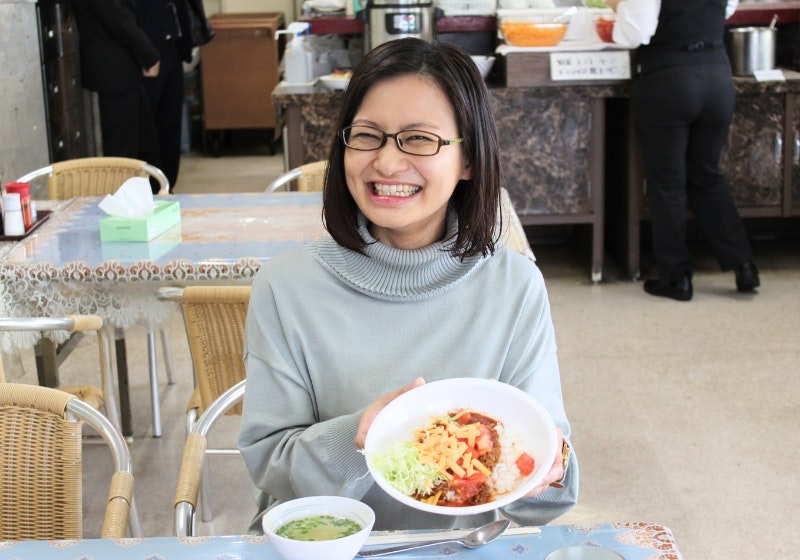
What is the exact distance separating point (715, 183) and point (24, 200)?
2741 millimetres

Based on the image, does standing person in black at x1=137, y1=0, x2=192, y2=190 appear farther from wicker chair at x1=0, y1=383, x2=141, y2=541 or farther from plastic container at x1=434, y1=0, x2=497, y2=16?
wicker chair at x1=0, y1=383, x2=141, y2=541

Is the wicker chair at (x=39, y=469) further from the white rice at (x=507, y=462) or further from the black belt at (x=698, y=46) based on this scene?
the black belt at (x=698, y=46)

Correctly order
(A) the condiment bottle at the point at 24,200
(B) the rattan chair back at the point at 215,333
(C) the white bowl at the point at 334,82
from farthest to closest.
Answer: (C) the white bowl at the point at 334,82 → (A) the condiment bottle at the point at 24,200 → (B) the rattan chair back at the point at 215,333

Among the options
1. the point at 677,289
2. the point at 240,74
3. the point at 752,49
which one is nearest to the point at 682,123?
the point at 752,49

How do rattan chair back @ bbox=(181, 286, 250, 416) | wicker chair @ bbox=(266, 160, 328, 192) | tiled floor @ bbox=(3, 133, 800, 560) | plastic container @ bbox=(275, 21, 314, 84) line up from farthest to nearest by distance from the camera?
1. plastic container @ bbox=(275, 21, 314, 84)
2. wicker chair @ bbox=(266, 160, 328, 192)
3. tiled floor @ bbox=(3, 133, 800, 560)
4. rattan chair back @ bbox=(181, 286, 250, 416)

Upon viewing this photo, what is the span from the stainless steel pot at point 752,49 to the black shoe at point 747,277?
810 millimetres

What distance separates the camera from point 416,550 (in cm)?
134

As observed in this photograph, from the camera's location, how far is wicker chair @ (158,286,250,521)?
2406 mm

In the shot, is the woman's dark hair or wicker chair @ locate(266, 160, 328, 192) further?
wicker chair @ locate(266, 160, 328, 192)

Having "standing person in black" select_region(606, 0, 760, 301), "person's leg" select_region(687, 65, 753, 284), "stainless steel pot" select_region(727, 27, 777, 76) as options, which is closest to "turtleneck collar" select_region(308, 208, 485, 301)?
"standing person in black" select_region(606, 0, 760, 301)

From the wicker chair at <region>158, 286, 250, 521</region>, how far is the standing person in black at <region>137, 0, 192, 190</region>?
3.69m

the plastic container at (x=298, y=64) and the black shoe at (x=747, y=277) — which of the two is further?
the plastic container at (x=298, y=64)

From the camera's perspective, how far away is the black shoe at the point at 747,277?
4.62m

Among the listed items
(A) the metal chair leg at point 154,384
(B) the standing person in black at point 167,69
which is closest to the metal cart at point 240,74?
(B) the standing person in black at point 167,69
